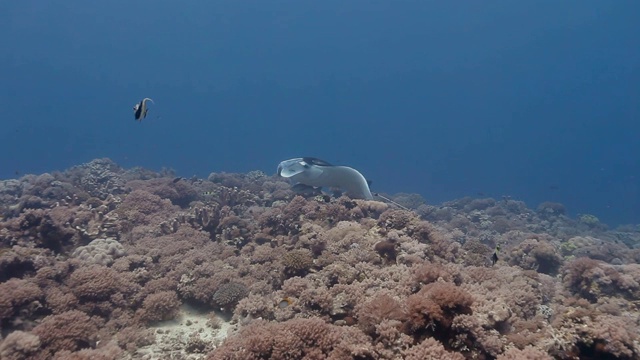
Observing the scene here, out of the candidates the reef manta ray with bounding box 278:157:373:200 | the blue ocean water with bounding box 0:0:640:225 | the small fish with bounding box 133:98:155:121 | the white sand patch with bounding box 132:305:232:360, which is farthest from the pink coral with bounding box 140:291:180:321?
the blue ocean water with bounding box 0:0:640:225

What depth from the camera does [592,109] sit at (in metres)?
165

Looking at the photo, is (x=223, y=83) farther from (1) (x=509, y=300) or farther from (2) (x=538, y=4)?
(1) (x=509, y=300)

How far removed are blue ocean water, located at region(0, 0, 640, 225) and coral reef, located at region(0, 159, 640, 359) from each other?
109 metres

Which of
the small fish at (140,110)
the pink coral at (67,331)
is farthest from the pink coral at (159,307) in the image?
the small fish at (140,110)

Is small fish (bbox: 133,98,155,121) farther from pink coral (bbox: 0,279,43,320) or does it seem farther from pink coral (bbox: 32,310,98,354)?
pink coral (bbox: 32,310,98,354)

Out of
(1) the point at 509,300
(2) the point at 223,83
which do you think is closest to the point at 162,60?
(2) the point at 223,83

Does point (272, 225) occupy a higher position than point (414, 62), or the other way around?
point (414, 62)

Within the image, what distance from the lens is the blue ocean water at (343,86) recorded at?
452 ft

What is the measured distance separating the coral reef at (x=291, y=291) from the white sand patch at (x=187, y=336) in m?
0.03

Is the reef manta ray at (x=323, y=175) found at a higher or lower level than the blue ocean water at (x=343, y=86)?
lower

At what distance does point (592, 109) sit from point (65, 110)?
246461mm

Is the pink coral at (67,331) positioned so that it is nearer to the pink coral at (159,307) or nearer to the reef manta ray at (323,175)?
the pink coral at (159,307)

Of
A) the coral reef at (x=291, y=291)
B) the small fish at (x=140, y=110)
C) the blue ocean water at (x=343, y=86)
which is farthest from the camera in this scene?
the blue ocean water at (x=343, y=86)

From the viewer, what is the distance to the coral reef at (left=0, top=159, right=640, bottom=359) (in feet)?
12.5
